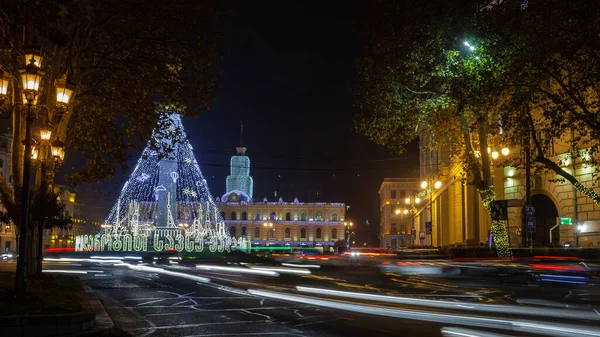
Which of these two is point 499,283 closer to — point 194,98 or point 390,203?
point 194,98

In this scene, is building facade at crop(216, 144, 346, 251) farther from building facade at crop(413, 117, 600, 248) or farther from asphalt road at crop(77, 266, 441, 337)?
asphalt road at crop(77, 266, 441, 337)

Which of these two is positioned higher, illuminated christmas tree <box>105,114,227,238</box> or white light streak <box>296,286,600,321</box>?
illuminated christmas tree <box>105,114,227,238</box>

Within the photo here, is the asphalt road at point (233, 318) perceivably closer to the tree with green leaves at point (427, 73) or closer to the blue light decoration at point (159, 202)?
the tree with green leaves at point (427, 73)

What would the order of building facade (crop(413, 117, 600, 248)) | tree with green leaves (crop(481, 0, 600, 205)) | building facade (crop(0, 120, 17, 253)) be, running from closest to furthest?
tree with green leaves (crop(481, 0, 600, 205)), building facade (crop(413, 117, 600, 248)), building facade (crop(0, 120, 17, 253))

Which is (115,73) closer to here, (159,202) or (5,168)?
(159,202)

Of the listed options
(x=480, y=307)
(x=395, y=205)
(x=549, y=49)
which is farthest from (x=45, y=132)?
(x=395, y=205)

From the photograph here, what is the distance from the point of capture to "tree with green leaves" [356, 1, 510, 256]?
869 inches

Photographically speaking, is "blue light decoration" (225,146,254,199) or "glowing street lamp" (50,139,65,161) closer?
"glowing street lamp" (50,139,65,161)

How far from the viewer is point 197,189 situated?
51969 mm

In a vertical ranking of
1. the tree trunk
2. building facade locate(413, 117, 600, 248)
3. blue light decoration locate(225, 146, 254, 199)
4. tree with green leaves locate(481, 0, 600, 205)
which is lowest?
the tree trunk

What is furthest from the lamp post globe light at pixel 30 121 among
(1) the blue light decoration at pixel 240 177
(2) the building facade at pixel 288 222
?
(2) the building facade at pixel 288 222

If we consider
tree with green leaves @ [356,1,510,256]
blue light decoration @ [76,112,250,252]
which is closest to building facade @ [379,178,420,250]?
blue light decoration @ [76,112,250,252]

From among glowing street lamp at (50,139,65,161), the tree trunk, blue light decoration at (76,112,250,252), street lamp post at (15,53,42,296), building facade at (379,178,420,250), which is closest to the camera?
street lamp post at (15,53,42,296)

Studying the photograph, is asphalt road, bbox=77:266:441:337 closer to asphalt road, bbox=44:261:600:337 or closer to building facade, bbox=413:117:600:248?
asphalt road, bbox=44:261:600:337
